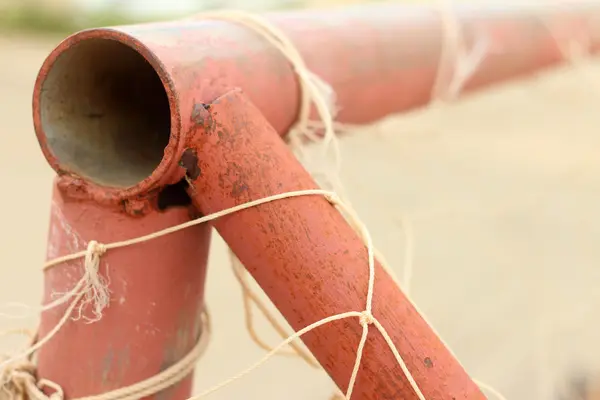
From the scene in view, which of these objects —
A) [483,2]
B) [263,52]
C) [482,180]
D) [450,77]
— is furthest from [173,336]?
[482,180]

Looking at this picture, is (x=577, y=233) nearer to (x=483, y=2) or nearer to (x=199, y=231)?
(x=483, y=2)

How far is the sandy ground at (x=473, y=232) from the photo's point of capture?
1.03m

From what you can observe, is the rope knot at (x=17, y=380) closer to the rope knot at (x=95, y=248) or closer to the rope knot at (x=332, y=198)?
the rope knot at (x=95, y=248)

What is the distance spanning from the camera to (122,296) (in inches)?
14.4

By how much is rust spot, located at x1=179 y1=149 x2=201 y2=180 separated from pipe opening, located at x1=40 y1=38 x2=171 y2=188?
0.05 m

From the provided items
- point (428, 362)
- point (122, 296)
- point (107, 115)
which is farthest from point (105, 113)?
point (428, 362)

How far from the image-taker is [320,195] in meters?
0.35

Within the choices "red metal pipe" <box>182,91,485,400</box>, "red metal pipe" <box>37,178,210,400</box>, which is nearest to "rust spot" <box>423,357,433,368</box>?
"red metal pipe" <box>182,91,485,400</box>

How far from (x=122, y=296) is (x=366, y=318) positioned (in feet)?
0.44

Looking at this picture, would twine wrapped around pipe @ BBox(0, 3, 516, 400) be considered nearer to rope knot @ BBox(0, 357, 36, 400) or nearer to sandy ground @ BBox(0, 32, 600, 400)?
rope knot @ BBox(0, 357, 36, 400)

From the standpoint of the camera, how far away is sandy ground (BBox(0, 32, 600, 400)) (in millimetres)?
1028

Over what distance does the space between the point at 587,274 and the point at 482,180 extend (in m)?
0.47

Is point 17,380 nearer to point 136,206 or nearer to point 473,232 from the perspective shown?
Answer: point 136,206

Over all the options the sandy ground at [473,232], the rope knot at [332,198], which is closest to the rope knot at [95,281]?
the rope knot at [332,198]
